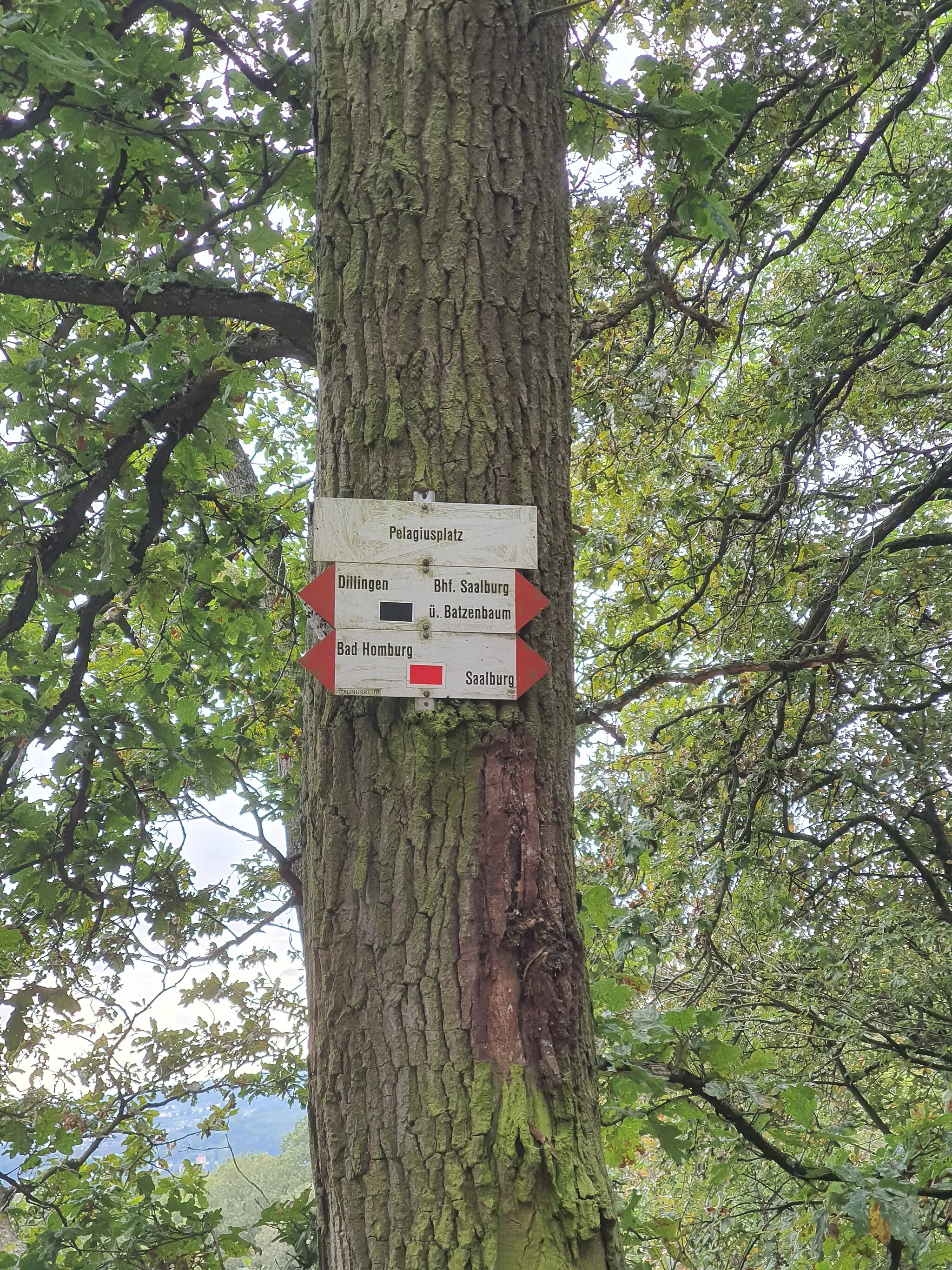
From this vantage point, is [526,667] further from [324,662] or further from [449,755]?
[324,662]

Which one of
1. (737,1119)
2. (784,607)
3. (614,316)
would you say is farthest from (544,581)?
(784,607)

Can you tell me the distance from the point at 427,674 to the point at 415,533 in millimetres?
221

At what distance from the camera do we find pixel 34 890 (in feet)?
10.2

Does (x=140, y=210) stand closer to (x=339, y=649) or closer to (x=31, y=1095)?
(x=339, y=649)

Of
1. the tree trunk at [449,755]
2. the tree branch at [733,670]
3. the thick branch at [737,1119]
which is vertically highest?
the tree branch at [733,670]

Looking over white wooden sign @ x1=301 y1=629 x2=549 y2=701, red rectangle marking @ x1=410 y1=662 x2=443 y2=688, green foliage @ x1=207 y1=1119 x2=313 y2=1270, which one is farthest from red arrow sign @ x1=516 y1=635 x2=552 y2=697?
green foliage @ x1=207 y1=1119 x2=313 y2=1270

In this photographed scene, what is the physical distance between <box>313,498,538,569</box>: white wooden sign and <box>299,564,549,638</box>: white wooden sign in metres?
0.02

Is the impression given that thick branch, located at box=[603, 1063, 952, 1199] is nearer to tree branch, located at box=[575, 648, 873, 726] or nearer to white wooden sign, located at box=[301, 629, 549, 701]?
white wooden sign, located at box=[301, 629, 549, 701]

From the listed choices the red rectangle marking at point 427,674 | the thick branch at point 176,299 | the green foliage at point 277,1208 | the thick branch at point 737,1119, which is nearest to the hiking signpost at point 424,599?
the red rectangle marking at point 427,674

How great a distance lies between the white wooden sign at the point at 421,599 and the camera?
1.54m

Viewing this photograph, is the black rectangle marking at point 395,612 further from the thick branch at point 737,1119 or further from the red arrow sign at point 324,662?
the thick branch at point 737,1119

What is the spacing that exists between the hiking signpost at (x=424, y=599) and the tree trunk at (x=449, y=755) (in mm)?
37

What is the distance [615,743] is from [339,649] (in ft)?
13.4

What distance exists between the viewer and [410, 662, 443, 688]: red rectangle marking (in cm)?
149
